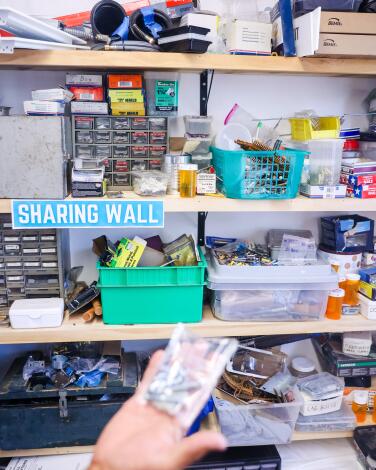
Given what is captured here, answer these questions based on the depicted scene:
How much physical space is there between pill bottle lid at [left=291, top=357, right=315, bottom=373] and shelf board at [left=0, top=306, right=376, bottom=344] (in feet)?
0.85

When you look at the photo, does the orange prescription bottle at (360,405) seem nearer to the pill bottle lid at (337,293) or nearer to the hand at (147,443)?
the pill bottle lid at (337,293)

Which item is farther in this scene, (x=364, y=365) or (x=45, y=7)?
(x=364, y=365)

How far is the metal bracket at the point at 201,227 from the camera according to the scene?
1610 millimetres

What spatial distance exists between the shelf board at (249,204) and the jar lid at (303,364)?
2.00ft

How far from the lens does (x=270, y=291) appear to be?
1.41 m

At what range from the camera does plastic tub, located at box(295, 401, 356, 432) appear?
1512 millimetres

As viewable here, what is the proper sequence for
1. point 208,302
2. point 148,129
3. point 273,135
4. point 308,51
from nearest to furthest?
point 308,51, point 148,129, point 273,135, point 208,302

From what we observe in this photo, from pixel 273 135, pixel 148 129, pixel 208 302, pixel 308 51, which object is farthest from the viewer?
pixel 208 302

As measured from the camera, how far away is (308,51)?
3.98 feet

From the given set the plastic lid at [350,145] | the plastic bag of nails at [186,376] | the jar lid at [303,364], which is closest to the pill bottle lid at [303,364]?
the jar lid at [303,364]

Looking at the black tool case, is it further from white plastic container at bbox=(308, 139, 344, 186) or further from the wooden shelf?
white plastic container at bbox=(308, 139, 344, 186)

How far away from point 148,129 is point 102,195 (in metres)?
0.24

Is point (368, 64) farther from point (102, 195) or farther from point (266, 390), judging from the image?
point (266, 390)

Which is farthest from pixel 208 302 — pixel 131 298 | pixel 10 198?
pixel 10 198
